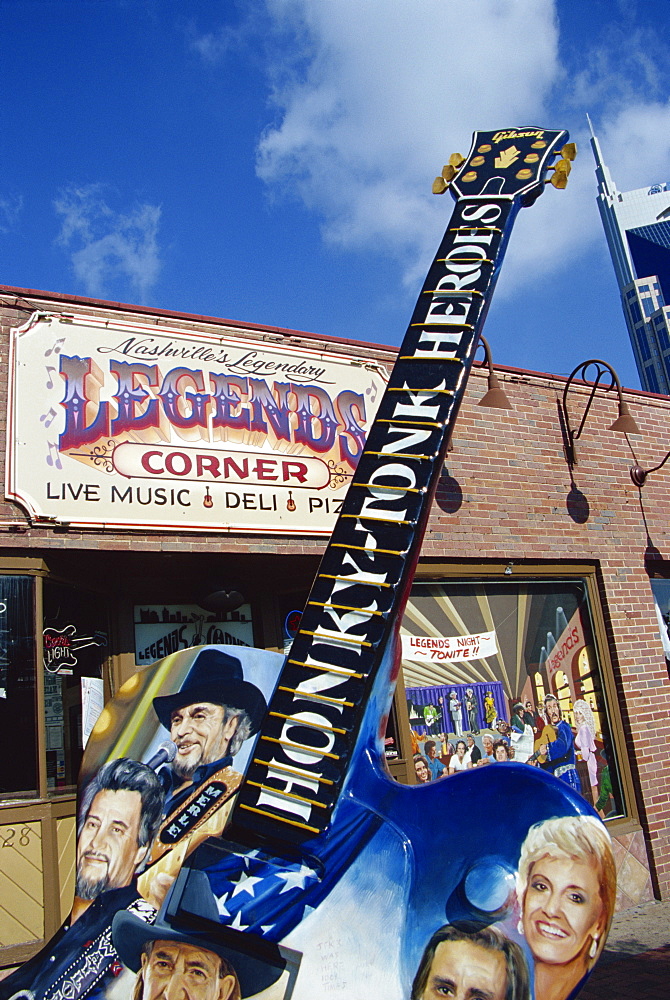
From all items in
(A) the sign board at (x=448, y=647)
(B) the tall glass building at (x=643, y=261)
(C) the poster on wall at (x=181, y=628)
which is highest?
(B) the tall glass building at (x=643, y=261)

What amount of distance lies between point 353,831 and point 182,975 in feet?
2.09

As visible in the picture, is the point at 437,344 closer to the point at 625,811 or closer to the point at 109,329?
the point at 109,329

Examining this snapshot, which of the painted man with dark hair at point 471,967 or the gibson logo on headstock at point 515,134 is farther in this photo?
the gibson logo on headstock at point 515,134

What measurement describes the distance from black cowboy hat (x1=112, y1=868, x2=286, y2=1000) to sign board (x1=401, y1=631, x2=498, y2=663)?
14.6 ft

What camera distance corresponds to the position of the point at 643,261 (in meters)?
130

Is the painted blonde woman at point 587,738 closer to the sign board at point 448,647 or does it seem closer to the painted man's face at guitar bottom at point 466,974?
the sign board at point 448,647

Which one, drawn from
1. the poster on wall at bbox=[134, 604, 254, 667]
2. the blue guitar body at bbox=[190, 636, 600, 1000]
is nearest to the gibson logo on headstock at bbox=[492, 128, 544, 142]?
the blue guitar body at bbox=[190, 636, 600, 1000]

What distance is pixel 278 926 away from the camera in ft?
7.61

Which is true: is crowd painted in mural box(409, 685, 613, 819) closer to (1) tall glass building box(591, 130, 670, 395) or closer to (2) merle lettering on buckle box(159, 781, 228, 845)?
(2) merle lettering on buckle box(159, 781, 228, 845)

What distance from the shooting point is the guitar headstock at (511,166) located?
4.17 meters

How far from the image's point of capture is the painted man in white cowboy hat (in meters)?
2.78

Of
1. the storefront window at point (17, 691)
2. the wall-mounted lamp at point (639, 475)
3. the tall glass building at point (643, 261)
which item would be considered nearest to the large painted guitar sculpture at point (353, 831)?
the storefront window at point (17, 691)

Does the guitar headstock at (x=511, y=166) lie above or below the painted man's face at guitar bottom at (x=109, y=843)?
above

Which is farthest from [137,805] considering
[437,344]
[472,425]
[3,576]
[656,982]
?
[472,425]
